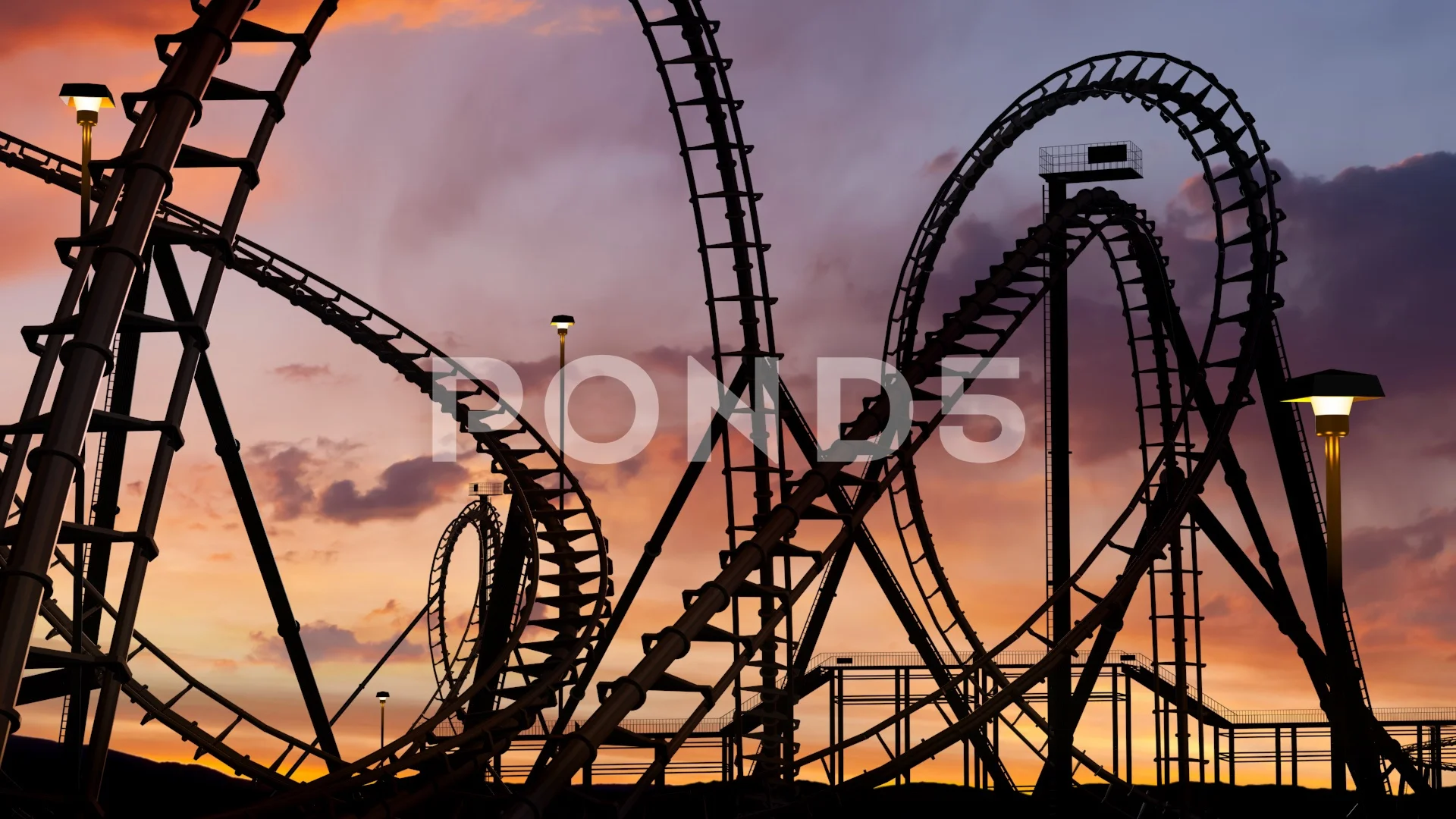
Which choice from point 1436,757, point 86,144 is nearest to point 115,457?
point 86,144

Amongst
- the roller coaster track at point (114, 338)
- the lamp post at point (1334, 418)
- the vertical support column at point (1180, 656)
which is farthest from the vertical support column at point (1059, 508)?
the roller coaster track at point (114, 338)

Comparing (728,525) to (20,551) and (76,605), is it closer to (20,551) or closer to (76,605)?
(76,605)

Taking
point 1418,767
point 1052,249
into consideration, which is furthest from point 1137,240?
point 1418,767

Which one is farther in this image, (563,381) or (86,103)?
(563,381)

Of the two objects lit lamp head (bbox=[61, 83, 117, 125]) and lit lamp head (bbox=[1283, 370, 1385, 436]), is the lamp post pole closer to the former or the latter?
lit lamp head (bbox=[61, 83, 117, 125])

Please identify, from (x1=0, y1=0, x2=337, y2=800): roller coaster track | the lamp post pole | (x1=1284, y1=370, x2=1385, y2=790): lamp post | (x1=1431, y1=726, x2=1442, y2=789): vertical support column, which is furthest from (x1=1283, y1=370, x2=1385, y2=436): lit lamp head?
(x1=1431, y1=726, x2=1442, y2=789): vertical support column

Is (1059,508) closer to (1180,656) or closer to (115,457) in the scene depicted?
(1180,656)
